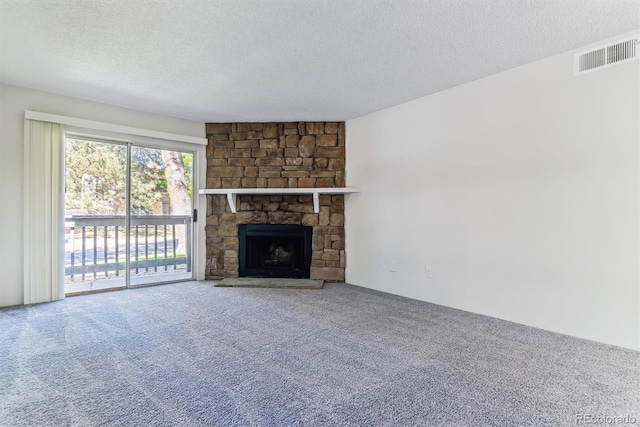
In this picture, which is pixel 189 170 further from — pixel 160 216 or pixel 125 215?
pixel 125 215

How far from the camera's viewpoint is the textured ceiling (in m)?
2.10

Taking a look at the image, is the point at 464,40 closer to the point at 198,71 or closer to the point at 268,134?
the point at 198,71

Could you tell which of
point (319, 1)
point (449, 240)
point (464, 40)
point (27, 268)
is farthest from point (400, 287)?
point (27, 268)

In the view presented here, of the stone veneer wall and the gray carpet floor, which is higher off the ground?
the stone veneer wall

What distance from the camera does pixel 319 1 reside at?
6.63 feet

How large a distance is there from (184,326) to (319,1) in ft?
8.90

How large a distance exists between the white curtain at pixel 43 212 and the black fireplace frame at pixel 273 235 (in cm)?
211

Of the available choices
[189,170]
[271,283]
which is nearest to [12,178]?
[189,170]

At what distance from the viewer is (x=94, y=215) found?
4.08m

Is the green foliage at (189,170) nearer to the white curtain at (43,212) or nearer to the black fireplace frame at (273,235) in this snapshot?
the black fireplace frame at (273,235)

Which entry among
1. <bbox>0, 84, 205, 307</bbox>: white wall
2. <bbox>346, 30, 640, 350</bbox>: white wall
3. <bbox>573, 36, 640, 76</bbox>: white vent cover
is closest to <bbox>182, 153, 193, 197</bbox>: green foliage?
<bbox>0, 84, 205, 307</bbox>: white wall

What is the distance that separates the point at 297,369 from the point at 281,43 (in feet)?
7.74

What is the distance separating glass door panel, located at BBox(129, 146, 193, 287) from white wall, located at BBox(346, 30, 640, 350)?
2.81 meters

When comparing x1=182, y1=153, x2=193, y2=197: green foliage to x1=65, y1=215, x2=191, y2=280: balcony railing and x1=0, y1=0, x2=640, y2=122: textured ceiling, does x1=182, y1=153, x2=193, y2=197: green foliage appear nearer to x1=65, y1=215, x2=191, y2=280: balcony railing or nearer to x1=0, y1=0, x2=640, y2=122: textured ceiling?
x1=65, y1=215, x2=191, y2=280: balcony railing
